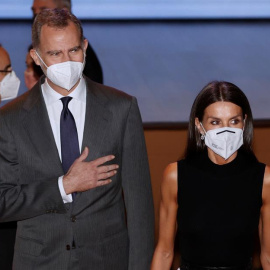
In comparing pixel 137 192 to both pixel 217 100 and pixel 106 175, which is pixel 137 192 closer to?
pixel 106 175

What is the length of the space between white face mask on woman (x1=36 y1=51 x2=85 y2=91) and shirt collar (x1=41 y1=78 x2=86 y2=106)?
4 cm

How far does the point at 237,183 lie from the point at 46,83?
72cm

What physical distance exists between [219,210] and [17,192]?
0.67 m

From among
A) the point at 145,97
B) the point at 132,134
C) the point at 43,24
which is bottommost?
the point at 145,97

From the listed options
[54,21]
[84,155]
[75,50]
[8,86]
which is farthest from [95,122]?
[8,86]

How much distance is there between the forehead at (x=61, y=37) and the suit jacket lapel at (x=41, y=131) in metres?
0.19

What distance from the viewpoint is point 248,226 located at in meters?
2.71

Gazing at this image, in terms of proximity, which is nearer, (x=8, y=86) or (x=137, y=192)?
(x=137, y=192)

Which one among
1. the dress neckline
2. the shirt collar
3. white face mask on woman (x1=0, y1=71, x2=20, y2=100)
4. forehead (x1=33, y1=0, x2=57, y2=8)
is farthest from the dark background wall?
the shirt collar

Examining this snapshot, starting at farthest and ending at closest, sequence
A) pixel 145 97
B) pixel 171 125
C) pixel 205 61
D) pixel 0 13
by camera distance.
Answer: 1. pixel 0 13
2. pixel 205 61
3. pixel 145 97
4. pixel 171 125

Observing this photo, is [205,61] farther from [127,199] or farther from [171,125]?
[127,199]

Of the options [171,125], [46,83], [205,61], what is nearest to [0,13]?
[205,61]

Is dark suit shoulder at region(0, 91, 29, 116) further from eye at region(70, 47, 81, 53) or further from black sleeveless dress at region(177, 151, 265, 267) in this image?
black sleeveless dress at region(177, 151, 265, 267)

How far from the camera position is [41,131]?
268 centimetres
